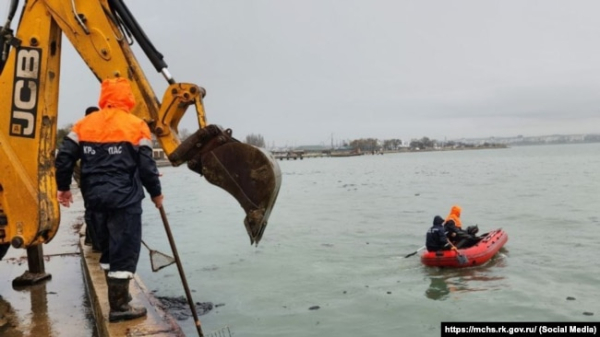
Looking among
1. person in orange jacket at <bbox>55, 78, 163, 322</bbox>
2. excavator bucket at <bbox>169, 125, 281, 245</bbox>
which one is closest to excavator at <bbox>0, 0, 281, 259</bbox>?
excavator bucket at <bbox>169, 125, 281, 245</bbox>

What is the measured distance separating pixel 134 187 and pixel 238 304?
17.6ft

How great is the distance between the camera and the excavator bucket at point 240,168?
13.7ft

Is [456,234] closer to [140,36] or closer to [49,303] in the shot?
[49,303]

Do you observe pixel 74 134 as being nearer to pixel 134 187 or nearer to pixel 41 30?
pixel 134 187

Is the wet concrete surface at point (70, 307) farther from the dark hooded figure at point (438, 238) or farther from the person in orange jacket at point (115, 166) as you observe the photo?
the dark hooded figure at point (438, 238)

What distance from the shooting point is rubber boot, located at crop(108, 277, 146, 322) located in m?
4.20

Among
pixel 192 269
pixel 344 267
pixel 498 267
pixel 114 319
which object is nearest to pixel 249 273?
pixel 192 269

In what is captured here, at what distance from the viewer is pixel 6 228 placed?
4492 mm

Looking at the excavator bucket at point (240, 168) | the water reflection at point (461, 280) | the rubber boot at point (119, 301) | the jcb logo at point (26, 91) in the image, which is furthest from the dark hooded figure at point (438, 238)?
the jcb logo at point (26, 91)

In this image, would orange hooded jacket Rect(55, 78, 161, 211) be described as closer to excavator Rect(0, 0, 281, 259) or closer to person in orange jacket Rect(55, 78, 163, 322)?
person in orange jacket Rect(55, 78, 163, 322)

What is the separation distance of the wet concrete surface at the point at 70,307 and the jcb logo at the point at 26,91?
1710mm

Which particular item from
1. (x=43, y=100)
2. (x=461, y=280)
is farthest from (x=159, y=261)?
(x=461, y=280)

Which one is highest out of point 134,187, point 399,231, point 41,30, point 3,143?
point 41,30

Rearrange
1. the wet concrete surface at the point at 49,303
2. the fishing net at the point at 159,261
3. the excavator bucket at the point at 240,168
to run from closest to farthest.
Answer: the excavator bucket at the point at 240,168, the wet concrete surface at the point at 49,303, the fishing net at the point at 159,261
